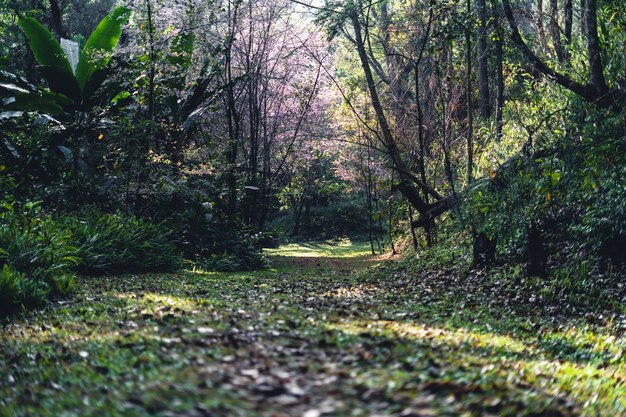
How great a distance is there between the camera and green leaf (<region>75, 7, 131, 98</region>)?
12617 mm

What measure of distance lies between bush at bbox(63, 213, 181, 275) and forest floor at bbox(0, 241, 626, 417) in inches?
107

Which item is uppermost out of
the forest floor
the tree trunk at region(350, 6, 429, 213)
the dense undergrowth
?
the tree trunk at region(350, 6, 429, 213)

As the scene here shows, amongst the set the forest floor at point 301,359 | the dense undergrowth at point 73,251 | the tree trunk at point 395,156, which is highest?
the tree trunk at point 395,156

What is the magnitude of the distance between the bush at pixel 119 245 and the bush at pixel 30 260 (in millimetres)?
454

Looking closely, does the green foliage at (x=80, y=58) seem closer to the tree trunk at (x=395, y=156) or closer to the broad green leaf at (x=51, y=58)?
the broad green leaf at (x=51, y=58)

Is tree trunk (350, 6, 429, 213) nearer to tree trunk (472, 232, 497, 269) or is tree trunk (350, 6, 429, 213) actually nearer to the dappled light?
the dappled light

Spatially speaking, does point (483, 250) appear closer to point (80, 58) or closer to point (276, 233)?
point (276, 233)

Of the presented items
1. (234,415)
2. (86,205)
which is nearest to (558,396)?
(234,415)

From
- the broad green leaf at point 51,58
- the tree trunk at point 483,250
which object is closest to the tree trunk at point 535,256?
the tree trunk at point 483,250

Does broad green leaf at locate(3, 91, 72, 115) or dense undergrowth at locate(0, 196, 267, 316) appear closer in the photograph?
dense undergrowth at locate(0, 196, 267, 316)

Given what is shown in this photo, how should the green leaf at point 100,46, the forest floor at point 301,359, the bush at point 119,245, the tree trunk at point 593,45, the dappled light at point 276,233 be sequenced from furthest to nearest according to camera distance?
1. the green leaf at point 100,46
2. the bush at point 119,245
3. the tree trunk at point 593,45
4. the dappled light at point 276,233
5. the forest floor at point 301,359

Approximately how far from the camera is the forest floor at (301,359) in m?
3.29

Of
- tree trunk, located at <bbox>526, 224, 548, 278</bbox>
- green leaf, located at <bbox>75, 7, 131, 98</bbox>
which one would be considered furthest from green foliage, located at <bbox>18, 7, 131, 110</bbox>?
tree trunk, located at <bbox>526, 224, 548, 278</bbox>

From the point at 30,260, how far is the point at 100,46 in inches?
261
